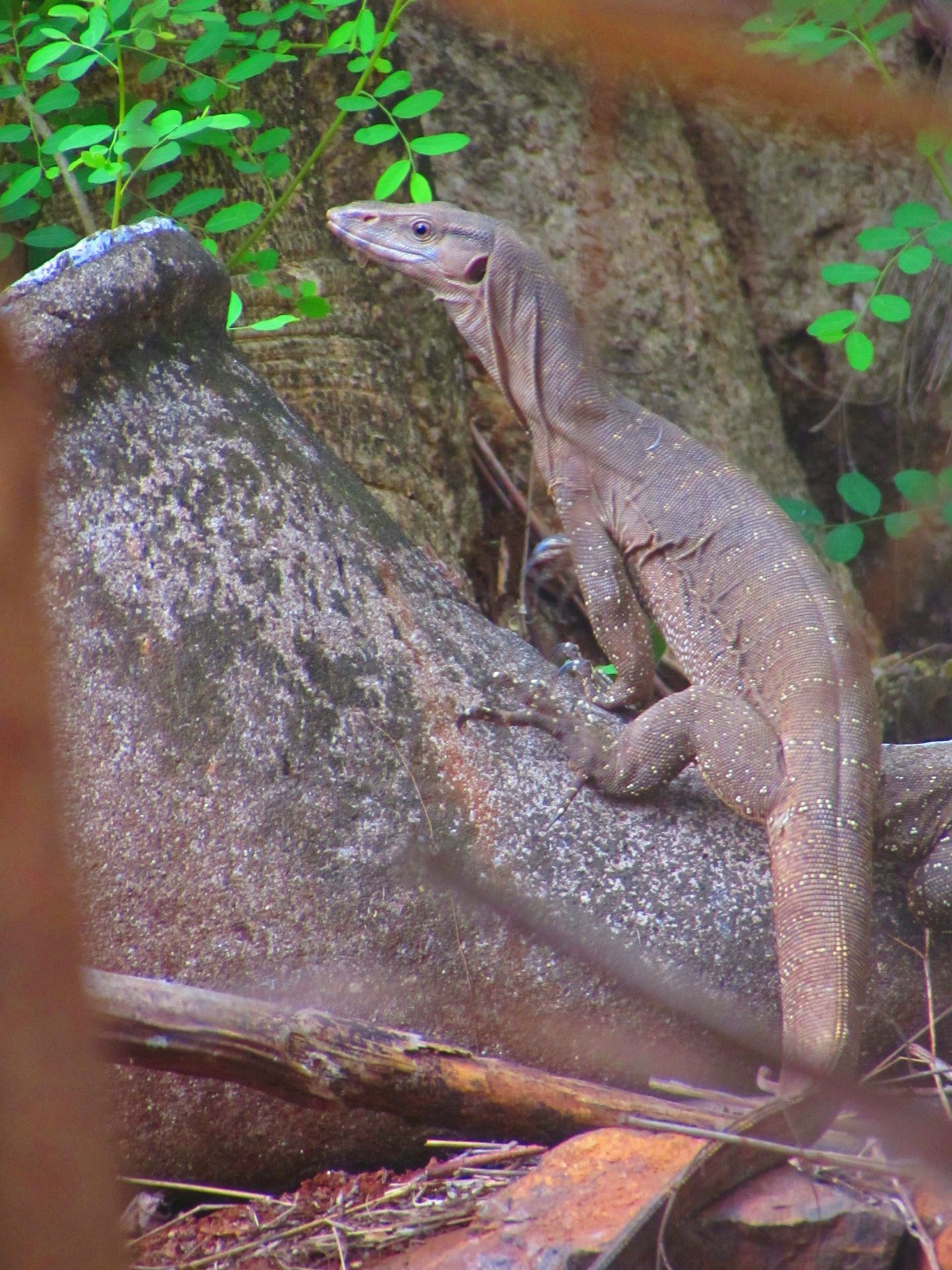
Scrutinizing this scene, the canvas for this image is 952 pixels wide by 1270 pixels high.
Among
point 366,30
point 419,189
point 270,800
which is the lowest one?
point 270,800

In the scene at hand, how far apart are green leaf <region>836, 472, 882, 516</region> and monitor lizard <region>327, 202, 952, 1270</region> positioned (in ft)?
4.02

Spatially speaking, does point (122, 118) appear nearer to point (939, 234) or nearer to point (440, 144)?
point (440, 144)

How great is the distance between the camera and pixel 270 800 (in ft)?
8.66

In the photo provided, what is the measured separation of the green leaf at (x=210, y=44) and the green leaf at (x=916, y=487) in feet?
9.25

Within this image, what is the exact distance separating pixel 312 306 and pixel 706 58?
3598 millimetres

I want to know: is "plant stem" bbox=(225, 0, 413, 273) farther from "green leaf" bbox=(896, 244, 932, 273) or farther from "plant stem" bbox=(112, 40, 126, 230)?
"green leaf" bbox=(896, 244, 932, 273)

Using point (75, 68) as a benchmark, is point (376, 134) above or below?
below

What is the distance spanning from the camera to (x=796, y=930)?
103 inches

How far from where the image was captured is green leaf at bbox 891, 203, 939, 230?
390 centimetres

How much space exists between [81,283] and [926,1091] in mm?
2610

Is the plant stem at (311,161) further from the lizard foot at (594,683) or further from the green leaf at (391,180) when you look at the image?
the lizard foot at (594,683)

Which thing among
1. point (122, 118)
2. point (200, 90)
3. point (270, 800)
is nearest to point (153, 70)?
point (200, 90)

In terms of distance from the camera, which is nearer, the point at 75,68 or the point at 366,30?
the point at 75,68

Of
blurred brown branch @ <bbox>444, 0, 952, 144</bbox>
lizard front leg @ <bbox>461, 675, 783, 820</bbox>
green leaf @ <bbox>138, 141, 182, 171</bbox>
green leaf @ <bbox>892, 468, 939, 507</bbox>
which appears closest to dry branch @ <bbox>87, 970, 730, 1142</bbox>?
lizard front leg @ <bbox>461, 675, 783, 820</bbox>
